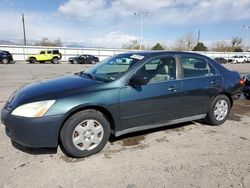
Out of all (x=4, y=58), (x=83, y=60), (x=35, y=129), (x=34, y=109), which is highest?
(x=4, y=58)

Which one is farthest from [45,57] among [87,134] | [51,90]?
[87,134]

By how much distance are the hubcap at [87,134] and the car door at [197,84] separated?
173 cm

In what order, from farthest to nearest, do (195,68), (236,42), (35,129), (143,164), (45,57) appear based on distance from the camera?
1. (236,42)
2. (45,57)
3. (195,68)
4. (143,164)
5. (35,129)

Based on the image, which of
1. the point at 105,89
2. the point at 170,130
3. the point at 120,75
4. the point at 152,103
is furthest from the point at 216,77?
the point at 105,89

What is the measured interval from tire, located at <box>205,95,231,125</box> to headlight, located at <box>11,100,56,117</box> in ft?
10.7

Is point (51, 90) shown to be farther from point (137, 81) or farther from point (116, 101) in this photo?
point (137, 81)

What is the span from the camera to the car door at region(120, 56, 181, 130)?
158 inches

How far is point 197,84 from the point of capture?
4.82 meters

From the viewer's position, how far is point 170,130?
4.99 meters

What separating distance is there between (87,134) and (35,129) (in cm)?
74

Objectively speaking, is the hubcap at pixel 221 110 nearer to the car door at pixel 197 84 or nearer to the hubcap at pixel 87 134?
the car door at pixel 197 84

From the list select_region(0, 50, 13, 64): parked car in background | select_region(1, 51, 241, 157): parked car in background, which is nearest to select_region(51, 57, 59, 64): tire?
select_region(0, 50, 13, 64): parked car in background

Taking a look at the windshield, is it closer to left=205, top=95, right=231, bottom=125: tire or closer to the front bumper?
the front bumper

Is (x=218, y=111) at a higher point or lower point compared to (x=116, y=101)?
lower
